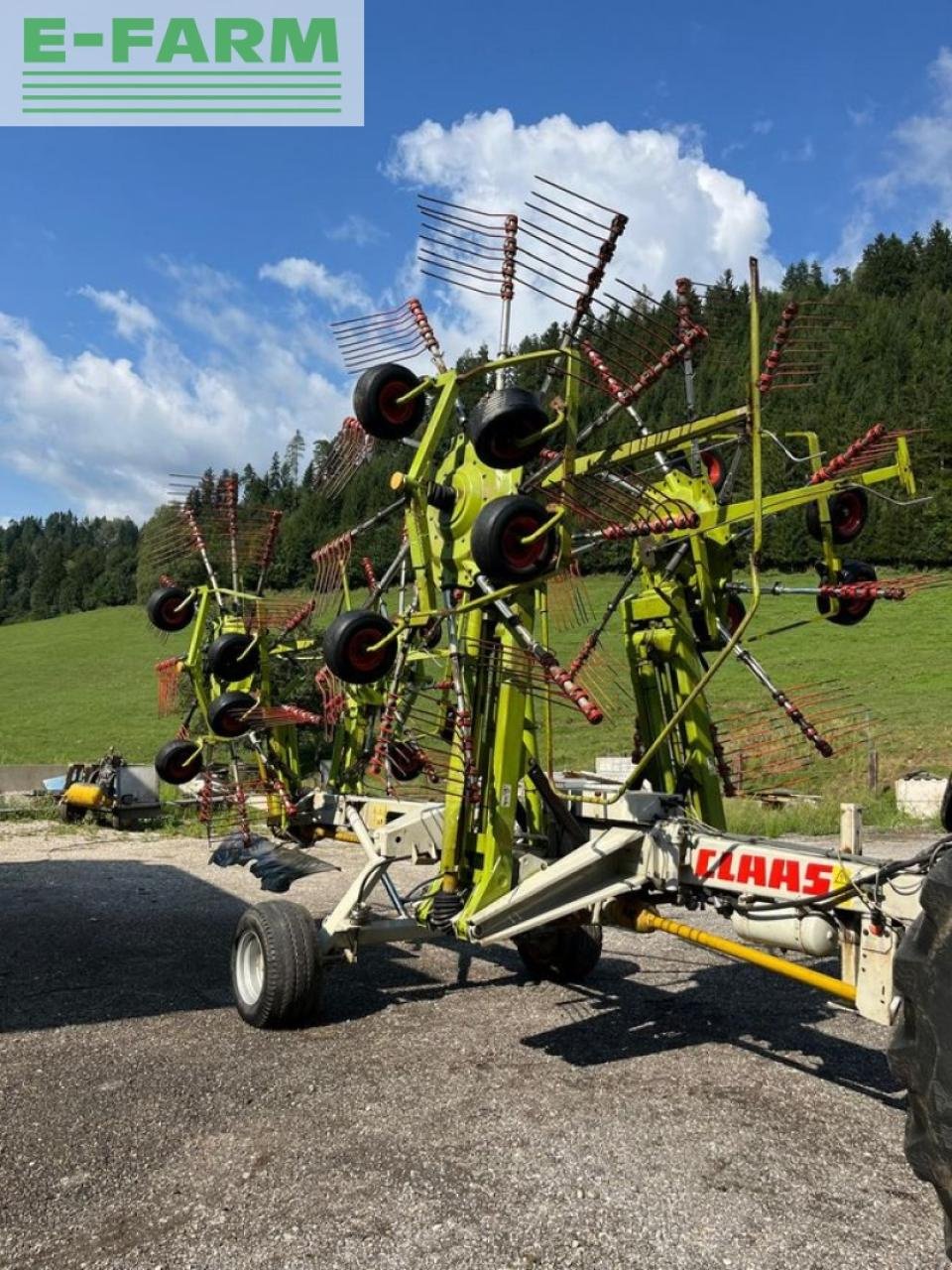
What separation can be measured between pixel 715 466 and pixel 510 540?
168 inches

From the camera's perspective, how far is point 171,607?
12.6 m

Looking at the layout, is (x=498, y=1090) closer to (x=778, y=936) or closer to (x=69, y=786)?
(x=778, y=936)

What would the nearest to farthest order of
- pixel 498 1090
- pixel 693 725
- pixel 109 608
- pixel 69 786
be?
pixel 498 1090 < pixel 693 725 < pixel 69 786 < pixel 109 608

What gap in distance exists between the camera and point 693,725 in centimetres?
802

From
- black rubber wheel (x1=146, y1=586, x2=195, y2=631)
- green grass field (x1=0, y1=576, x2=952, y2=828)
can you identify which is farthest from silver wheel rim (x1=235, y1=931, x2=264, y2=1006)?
black rubber wheel (x1=146, y1=586, x2=195, y2=631)

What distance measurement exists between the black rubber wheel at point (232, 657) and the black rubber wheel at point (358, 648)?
5184 millimetres

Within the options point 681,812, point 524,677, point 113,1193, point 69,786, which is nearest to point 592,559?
point 524,677

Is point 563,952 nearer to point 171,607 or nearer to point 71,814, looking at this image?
point 171,607

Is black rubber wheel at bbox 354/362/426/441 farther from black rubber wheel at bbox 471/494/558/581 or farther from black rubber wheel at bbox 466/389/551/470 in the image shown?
black rubber wheel at bbox 471/494/558/581

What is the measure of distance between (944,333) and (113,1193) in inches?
3403

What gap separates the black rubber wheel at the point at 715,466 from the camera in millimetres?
9165

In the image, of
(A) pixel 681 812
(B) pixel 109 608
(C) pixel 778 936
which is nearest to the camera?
(C) pixel 778 936

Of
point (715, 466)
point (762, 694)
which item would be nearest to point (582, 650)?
point (715, 466)

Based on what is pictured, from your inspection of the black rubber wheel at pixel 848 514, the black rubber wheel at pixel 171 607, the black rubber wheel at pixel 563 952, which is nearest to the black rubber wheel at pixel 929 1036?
the black rubber wheel at pixel 563 952
